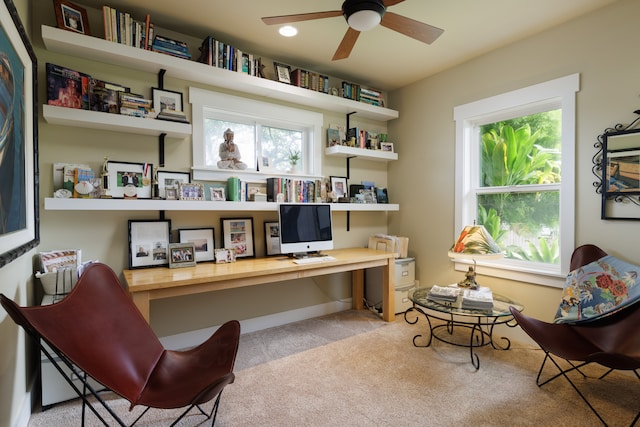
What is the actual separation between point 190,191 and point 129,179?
0.44 metres

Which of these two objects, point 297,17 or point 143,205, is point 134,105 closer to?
point 143,205

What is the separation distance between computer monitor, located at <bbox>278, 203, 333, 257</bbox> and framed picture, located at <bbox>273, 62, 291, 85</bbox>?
1.19m

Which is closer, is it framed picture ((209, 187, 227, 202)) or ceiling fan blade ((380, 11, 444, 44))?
ceiling fan blade ((380, 11, 444, 44))

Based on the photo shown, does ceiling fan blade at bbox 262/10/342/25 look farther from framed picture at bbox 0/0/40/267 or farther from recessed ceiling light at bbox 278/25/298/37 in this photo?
framed picture at bbox 0/0/40/267

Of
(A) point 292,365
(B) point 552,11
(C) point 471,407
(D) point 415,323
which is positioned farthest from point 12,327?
(B) point 552,11

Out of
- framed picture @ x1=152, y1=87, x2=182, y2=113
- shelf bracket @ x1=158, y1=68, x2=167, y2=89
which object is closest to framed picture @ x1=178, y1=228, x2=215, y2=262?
framed picture @ x1=152, y1=87, x2=182, y2=113

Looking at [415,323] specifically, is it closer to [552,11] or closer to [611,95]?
[611,95]

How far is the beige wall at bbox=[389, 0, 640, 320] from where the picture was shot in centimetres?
229

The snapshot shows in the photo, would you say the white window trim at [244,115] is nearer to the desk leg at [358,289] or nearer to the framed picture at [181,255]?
the framed picture at [181,255]

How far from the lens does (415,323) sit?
10.5ft

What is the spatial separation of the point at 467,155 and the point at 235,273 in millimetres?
2567

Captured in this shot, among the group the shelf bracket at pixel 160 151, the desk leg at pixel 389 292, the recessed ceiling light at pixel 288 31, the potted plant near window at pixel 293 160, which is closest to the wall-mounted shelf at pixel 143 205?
the shelf bracket at pixel 160 151

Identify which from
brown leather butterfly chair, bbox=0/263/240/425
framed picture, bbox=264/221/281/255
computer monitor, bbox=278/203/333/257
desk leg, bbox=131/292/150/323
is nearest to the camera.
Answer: brown leather butterfly chair, bbox=0/263/240/425

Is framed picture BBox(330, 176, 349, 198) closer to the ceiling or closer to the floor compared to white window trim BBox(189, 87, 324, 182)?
closer to the floor
